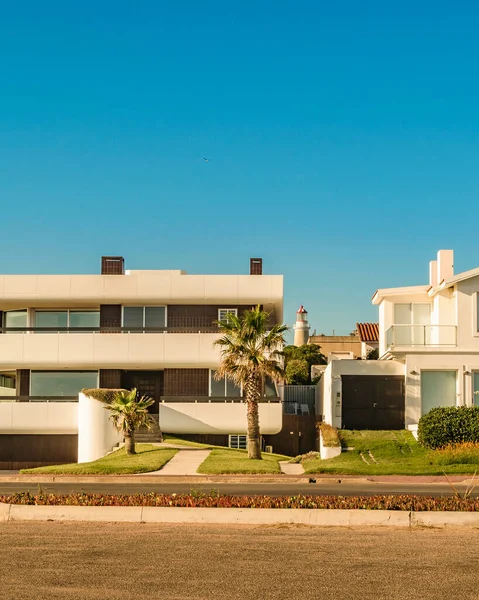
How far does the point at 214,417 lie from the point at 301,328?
89024 millimetres

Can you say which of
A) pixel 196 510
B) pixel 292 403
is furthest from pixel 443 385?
pixel 196 510

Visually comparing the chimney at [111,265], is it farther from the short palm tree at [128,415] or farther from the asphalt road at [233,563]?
the asphalt road at [233,563]

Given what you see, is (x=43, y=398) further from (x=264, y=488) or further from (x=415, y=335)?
(x=264, y=488)

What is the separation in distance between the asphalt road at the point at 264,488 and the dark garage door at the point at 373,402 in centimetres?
1076

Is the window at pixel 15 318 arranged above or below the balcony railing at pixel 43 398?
above

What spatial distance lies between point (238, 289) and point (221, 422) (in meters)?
6.34

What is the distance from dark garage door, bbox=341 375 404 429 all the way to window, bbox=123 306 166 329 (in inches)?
384

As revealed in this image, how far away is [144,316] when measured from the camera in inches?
1665

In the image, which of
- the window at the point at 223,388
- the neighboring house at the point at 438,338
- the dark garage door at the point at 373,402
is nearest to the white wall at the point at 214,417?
the window at the point at 223,388

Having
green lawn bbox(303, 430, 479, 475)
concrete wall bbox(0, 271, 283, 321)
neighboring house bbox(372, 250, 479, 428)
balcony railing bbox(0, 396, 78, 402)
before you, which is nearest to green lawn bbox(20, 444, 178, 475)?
green lawn bbox(303, 430, 479, 475)

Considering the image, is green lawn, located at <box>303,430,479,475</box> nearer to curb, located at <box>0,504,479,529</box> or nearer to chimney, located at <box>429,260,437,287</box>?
chimney, located at <box>429,260,437,287</box>

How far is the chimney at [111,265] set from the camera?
42500mm

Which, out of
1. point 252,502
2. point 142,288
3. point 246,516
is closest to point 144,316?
point 142,288

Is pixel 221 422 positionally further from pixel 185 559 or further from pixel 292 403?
pixel 185 559
